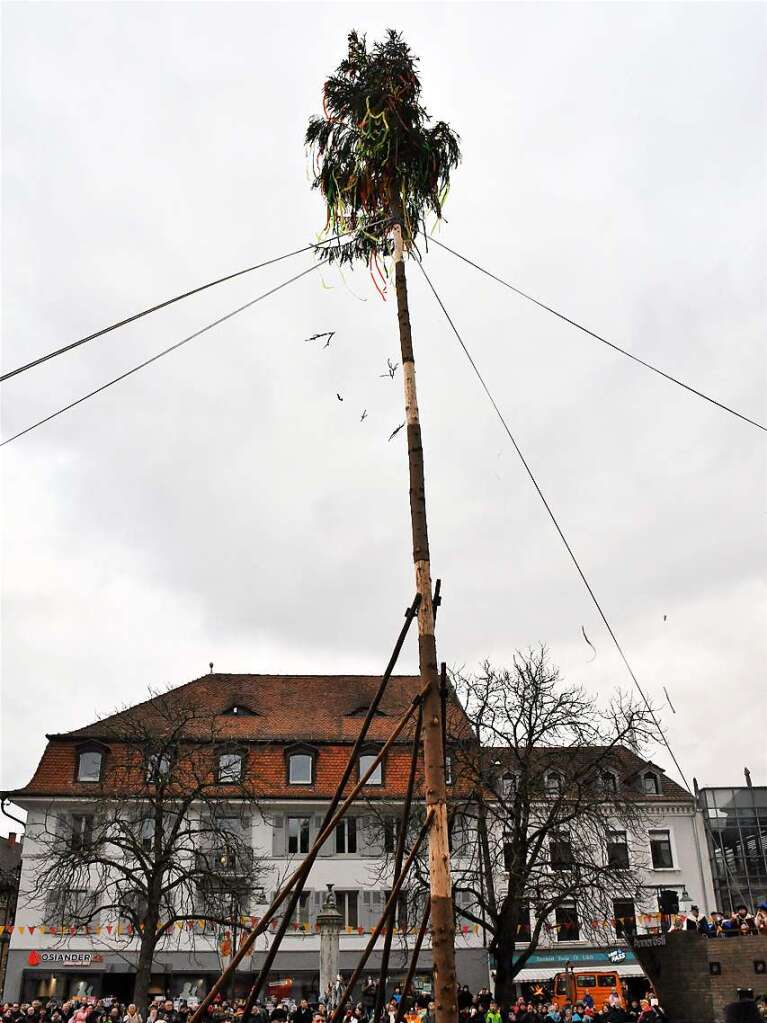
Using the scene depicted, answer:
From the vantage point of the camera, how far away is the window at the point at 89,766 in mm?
37062

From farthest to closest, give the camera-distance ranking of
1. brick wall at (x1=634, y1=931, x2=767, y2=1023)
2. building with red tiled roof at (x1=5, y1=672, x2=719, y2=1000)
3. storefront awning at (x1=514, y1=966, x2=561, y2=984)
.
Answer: storefront awning at (x1=514, y1=966, x2=561, y2=984)
building with red tiled roof at (x1=5, y1=672, x2=719, y2=1000)
brick wall at (x1=634, y1=931, x2=767, y2=1023)

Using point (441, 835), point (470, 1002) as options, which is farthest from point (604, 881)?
point (441, 835)

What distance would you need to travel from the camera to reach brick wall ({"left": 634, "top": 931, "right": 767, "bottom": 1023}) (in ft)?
55.5

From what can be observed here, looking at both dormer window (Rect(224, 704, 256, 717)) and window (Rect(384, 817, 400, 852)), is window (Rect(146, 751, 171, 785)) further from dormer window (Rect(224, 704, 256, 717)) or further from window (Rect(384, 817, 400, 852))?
dormer window (Rect(224, 704, 256, 717))

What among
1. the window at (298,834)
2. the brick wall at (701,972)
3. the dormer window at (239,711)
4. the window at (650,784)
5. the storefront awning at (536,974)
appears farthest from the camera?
the dormer window at (239,711)

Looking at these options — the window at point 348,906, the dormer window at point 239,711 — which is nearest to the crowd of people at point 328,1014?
the window at point 348,906

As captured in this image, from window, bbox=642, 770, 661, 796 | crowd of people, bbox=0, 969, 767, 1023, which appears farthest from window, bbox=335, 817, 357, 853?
crowd of people, bbox=0, 969, 767, 1023

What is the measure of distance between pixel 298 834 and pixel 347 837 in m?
2.01

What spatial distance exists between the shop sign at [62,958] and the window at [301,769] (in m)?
9.58

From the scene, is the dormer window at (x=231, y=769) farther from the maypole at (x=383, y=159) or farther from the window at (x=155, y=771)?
the maypole at (x=383, y=159)

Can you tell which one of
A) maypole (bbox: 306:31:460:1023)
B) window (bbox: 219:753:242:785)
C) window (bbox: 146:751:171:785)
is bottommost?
window (bbox: 146:751:171:785)

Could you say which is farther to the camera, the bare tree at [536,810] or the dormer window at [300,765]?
the dormer window at [300,765]

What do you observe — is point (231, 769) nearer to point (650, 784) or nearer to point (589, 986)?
point (589, 986)

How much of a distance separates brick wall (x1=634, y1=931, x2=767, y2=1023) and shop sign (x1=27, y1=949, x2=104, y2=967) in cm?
2364
